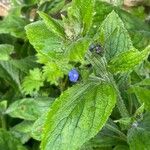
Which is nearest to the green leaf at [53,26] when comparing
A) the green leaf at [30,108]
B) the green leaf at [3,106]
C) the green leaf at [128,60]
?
the green leaf at [128,60]

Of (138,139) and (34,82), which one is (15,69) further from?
(138,139)

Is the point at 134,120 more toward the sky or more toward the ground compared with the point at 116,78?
more toward the ground

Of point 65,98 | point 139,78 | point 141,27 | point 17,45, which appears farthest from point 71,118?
point 17,45

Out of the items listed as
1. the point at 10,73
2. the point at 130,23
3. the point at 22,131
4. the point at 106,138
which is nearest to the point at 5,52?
the point at 10,73

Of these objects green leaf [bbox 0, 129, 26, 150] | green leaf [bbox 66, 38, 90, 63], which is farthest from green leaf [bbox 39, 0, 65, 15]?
green leaf [bbox 66, 38, 90, 63]

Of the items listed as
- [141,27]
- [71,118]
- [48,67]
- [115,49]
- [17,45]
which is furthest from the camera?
[17,45]

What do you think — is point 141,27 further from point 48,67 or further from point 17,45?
point 17,45

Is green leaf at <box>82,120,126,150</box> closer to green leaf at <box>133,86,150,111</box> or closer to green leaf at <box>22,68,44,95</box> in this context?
green leaf at <box>133,86,150,111</box>
